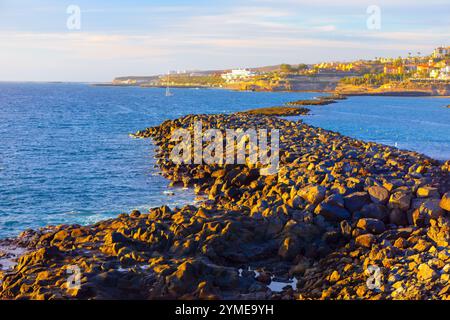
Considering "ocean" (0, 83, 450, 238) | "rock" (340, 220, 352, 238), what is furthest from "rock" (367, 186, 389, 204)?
"ocean" (0, 83, 450, 238)

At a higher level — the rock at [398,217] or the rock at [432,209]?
the rock at [432,209]

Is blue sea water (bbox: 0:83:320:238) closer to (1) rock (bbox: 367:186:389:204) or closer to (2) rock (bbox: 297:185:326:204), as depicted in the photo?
(2) rock (bbox: 297:185:326:204)

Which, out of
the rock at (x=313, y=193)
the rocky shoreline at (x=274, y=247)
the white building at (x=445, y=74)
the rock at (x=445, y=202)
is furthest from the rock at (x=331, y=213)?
the white building at (x=445, y=74)

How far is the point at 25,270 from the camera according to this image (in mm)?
13023

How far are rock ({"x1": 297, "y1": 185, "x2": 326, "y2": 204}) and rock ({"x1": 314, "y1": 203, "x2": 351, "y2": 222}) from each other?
0.65 m

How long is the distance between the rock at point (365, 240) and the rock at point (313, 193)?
8.15ft

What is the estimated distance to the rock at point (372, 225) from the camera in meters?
14.6

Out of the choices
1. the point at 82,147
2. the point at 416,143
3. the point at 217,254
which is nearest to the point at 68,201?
the point at 217,254

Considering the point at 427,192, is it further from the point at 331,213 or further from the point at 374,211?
the point at 331,213

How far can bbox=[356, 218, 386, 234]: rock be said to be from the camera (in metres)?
14.6

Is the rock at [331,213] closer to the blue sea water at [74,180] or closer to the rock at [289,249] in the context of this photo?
the rock at [289,249]

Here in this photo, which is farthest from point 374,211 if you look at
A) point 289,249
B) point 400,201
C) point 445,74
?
point 445,74
